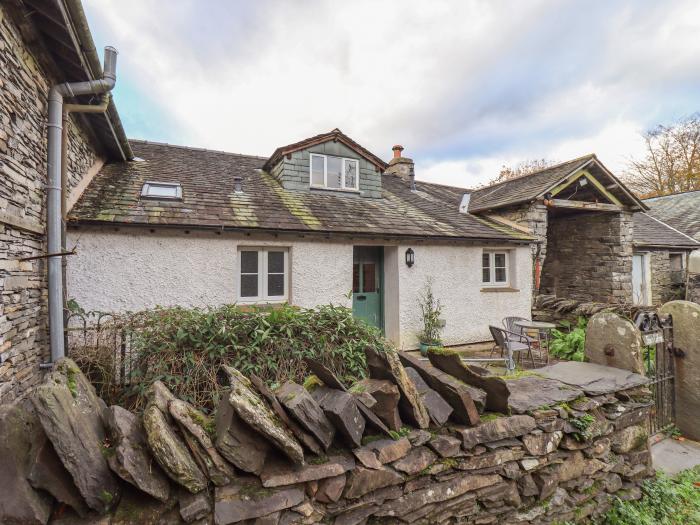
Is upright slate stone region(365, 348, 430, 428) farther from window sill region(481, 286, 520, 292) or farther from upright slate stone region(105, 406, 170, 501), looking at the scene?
window sill region(481, 286, 520, 292)

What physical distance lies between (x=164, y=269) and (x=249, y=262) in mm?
1667

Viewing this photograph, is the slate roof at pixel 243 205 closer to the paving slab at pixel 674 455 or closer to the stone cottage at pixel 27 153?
the stone cottage at pixel 27 153

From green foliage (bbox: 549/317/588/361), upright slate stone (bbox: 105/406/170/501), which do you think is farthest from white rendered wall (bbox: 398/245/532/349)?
upright slate stone (bbox: 105/406/170/501)

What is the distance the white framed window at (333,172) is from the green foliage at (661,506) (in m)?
8.51

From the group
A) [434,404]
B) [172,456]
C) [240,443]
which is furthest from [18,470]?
[434,404]

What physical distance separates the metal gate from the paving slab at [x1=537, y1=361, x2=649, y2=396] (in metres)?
0.93

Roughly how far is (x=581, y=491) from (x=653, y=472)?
3.75ft

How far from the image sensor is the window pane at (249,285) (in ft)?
Result: 24.0

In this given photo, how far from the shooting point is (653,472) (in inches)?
126

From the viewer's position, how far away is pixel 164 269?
6535 millimetres

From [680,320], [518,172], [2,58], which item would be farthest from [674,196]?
[2,58]

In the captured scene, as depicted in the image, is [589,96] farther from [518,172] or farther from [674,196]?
[518,172]

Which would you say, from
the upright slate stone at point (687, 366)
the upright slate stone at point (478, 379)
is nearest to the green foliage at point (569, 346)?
the upright slate stone at point (687, 366)

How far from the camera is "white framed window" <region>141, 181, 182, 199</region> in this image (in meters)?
7.14
